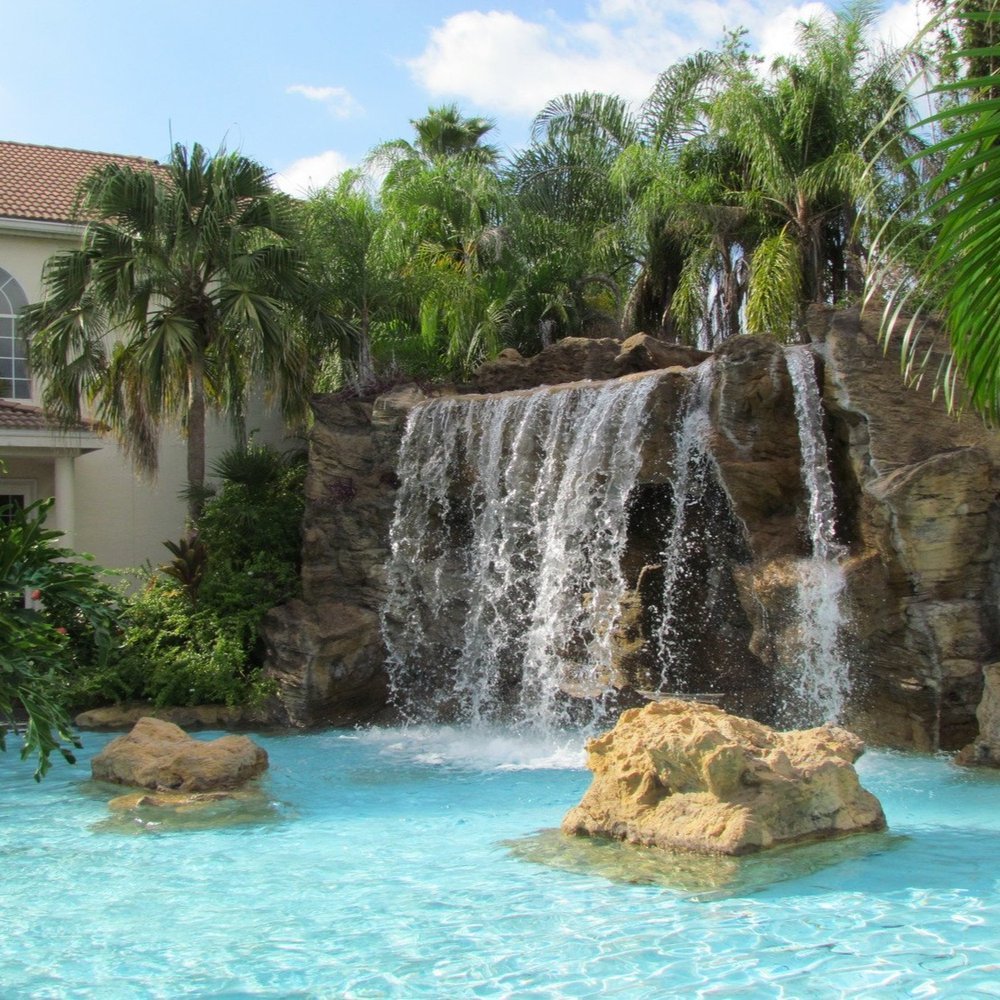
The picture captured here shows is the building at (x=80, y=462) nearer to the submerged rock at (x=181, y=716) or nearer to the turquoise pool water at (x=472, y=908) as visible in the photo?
the submerged rock at (x=181, y=716)

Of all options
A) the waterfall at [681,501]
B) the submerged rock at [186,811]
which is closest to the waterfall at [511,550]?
the waterfall at [681,501]

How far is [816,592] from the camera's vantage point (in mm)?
11344

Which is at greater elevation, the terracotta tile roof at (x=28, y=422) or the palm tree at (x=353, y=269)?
the palm tree at (x=353, y=269)

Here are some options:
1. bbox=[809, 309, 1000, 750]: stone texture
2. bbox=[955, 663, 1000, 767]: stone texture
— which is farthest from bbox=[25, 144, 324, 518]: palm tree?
bbox=[955, 663, 1000, 767]: stone texture

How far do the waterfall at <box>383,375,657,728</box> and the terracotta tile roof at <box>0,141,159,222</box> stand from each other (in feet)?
30.7

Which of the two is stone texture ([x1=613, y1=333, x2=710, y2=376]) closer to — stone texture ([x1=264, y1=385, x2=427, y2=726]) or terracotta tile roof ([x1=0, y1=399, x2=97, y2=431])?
stone texture ([x1=264, y1=385, x2=427, y2=726])

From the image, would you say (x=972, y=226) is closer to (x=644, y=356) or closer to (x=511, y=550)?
(x=511, y=550)

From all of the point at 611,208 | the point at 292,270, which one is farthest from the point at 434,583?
the point at 611,208

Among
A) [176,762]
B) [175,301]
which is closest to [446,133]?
[175,301]

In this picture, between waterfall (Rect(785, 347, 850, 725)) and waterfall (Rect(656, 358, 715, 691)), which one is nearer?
waterfall (Rect(785, 347, 850, 725))

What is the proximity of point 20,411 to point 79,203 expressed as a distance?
4014 mm

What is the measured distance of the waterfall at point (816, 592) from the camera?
11.3m

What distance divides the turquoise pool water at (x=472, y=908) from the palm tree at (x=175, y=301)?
7569mm

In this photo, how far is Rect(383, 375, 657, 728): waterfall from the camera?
12836 millimetres
